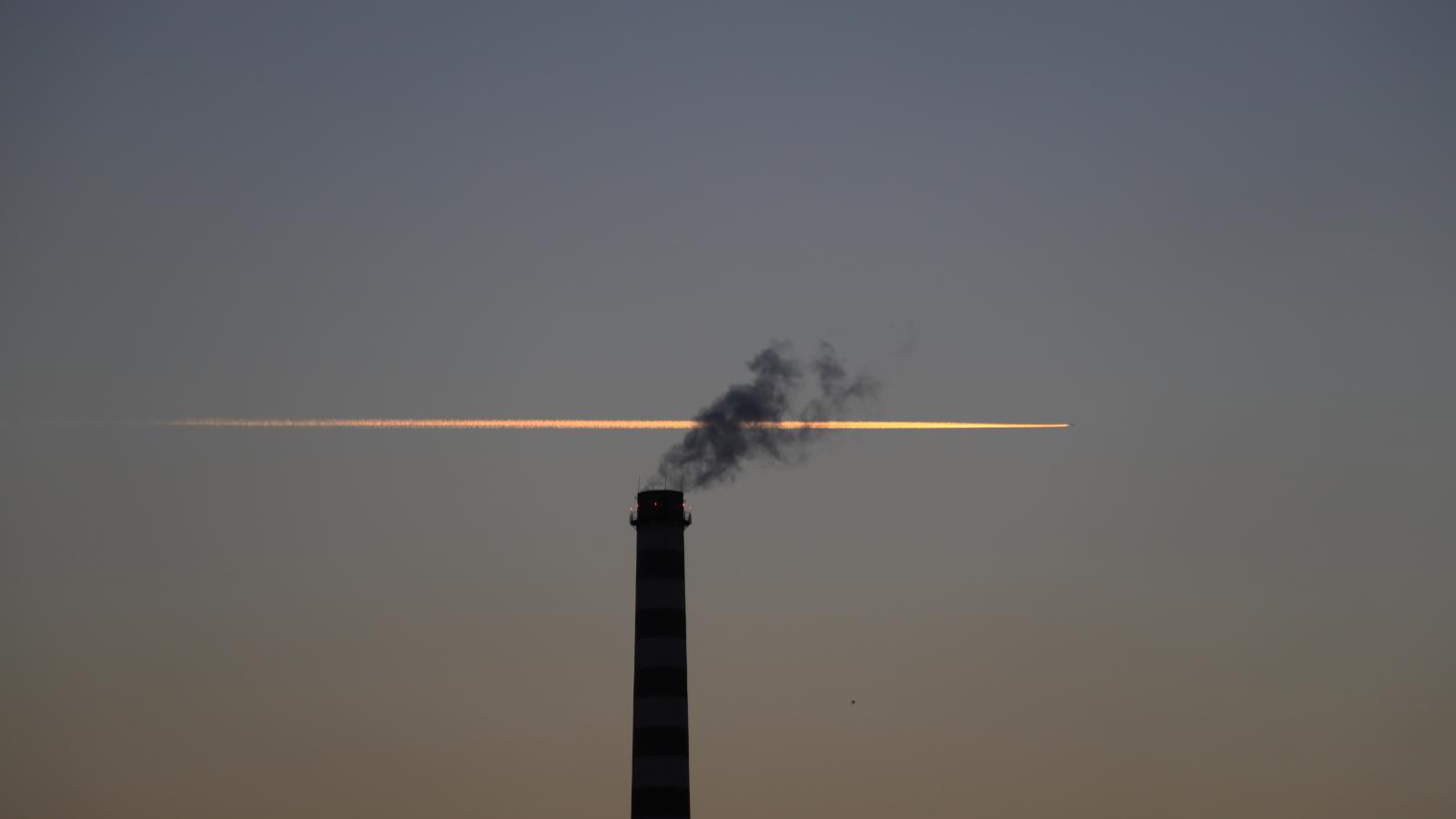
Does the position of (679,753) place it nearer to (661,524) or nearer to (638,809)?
(638,809)

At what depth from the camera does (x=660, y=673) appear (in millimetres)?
65188

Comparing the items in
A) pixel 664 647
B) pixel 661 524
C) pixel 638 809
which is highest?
pixel 661 524

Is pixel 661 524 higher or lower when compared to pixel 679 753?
higher

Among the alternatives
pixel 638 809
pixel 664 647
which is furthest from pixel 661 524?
pixel 638 809

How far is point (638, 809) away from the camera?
2530 inches

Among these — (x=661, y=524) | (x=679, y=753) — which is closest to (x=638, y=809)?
(x=679, y=753)

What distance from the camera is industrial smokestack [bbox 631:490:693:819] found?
64375 millimetres

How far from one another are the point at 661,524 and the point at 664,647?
4213 mm

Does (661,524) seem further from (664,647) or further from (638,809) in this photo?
(638,809)

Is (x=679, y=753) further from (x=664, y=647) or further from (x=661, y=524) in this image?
(x=661, y=524)

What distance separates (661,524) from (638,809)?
9.54 metres

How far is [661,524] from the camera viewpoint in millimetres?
66250

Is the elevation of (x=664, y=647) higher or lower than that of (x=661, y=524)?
lower

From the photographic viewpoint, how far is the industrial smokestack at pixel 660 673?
211ft
